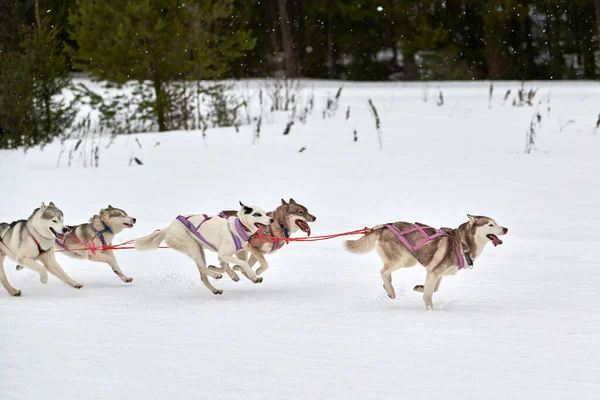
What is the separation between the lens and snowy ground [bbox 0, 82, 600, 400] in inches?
203

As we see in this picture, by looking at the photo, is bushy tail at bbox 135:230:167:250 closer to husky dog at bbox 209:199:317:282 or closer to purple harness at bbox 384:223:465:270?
husky dog at bbox 209:199:317:282

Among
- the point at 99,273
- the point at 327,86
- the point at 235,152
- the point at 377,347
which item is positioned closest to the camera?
the point at 377,347

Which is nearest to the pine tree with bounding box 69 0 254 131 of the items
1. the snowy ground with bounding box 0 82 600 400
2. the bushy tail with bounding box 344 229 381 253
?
the snowy ground with bounding box 0 82 600 400

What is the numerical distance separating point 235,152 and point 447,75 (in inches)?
681

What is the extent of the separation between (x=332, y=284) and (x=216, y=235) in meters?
1.30

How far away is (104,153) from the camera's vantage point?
1645 cm

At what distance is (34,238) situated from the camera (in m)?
7.60

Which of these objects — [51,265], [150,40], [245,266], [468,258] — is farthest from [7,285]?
[150,40]

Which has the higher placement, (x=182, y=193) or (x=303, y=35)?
(x=303, y=35)

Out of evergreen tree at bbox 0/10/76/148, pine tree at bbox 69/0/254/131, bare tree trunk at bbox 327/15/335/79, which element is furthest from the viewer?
bare tree trunk at bbox 327/15/335/79

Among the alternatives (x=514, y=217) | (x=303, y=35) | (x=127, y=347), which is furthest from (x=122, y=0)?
(x=303, y=35)

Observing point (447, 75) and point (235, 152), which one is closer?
point (235, 152)

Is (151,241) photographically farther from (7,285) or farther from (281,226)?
(7,285)

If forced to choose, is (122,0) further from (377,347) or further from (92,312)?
(377,347)
